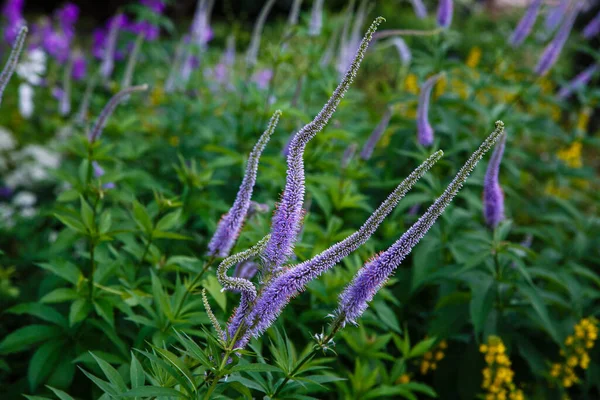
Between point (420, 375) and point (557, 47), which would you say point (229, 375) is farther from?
point (557, 47)

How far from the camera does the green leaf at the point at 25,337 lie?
2495 mm

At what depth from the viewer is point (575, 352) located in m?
3.59

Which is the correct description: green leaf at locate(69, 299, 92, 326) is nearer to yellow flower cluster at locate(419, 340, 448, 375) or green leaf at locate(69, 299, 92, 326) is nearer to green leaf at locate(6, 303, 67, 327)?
green leaf at locate(6, 303, 67, 327)

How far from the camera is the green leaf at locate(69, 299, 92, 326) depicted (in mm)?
2357

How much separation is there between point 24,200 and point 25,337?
277cm

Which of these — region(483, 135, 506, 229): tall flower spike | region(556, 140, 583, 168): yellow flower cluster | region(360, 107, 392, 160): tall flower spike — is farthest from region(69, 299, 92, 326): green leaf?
region(556, 140, 583, 168): yellow flower cluster

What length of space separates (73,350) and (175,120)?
289 centimetres

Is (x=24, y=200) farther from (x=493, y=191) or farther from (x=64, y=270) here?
(x=493, y=191)

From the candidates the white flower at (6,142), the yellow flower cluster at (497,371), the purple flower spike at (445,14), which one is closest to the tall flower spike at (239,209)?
the yellow flower cluster at (497,371)

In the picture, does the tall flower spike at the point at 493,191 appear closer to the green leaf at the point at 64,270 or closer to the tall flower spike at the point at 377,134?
the tall flower spike at the point at 377,134

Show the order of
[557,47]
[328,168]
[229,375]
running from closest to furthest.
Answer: [229,375] → [328,168] → [557,47]

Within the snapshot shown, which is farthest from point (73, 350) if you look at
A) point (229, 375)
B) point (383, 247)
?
point (383, 247)

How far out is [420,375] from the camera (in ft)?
13.1

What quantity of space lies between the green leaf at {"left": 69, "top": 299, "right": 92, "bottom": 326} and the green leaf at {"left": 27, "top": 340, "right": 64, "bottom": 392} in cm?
24
